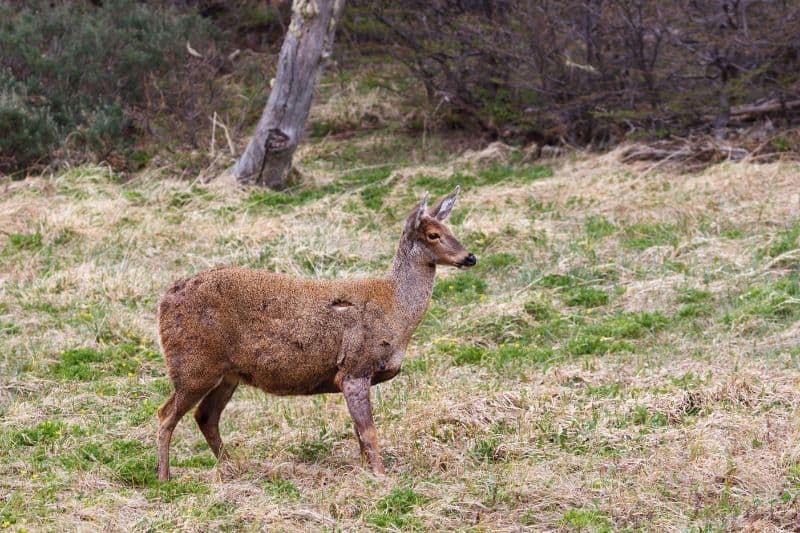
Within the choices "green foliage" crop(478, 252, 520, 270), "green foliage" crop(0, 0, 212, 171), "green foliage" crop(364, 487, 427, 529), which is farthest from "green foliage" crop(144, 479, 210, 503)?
"green foliage" crop(0, 0, 212, 171)

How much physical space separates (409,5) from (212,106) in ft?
12.3

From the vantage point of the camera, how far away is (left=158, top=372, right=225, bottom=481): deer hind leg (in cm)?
677

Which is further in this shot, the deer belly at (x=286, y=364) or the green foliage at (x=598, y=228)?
the green foliage at (x=598, y=228)

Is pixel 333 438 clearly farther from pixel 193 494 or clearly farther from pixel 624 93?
pixel 624 93

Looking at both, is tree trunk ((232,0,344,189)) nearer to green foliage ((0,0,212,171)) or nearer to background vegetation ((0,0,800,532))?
background vegetation ((0,0,800,532))

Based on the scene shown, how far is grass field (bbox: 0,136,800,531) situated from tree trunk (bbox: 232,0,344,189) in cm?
65

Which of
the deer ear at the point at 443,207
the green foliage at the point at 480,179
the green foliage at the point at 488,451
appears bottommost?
the green foliage at the point at 480,179

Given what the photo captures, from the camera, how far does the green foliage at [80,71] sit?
1628cm

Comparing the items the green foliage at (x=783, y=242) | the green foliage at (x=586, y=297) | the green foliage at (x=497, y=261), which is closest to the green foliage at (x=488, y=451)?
the green foliage at (x=586, y=297)

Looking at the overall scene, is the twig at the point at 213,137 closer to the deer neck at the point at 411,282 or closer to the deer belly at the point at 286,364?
the deer neck at the point at 411,282

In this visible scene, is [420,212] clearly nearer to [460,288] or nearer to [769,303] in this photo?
[769,303]

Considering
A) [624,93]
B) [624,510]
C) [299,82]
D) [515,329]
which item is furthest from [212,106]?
[624,510]

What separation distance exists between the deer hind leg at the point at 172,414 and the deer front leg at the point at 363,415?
839 millimetres

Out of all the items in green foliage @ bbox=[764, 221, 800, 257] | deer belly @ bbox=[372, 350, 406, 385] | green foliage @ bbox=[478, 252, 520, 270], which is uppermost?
deer belly @ bbox=[372, 350, 406, 385]
